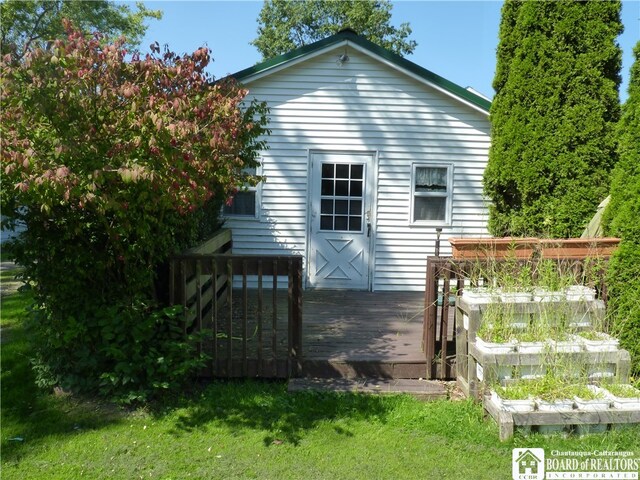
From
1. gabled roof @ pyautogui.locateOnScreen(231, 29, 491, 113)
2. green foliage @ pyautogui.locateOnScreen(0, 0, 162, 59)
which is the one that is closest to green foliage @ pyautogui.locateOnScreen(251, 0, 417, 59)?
green foliage @ pyautogui.locateOnScreen(0, 0, 162, 59)

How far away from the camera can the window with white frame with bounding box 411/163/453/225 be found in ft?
29.4

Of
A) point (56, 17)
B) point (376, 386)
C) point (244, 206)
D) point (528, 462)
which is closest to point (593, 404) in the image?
point (528, 462)

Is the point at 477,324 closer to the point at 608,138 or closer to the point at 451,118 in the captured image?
the point at 608,138

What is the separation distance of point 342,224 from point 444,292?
173 inches

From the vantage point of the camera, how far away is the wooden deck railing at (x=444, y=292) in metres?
4.66

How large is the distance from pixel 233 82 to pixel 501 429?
154 inches

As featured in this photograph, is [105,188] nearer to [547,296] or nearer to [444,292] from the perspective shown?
[444,292]

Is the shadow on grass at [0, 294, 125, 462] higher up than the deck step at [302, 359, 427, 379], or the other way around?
the deck step at [302, 359, 427, 379]

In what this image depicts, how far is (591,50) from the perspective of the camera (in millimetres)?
7445

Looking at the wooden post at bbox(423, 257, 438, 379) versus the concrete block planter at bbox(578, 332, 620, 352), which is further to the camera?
the wooden post at bbox(423, 257, 438, 379)

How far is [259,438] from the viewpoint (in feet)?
12.7

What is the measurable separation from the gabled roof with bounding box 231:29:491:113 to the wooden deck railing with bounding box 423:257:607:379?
447cm

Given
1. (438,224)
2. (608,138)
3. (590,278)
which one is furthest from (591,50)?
(590,278)

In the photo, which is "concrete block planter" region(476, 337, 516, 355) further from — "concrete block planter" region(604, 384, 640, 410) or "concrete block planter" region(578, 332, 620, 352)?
"concrete block planter" region(604, 384, 640, 410)
